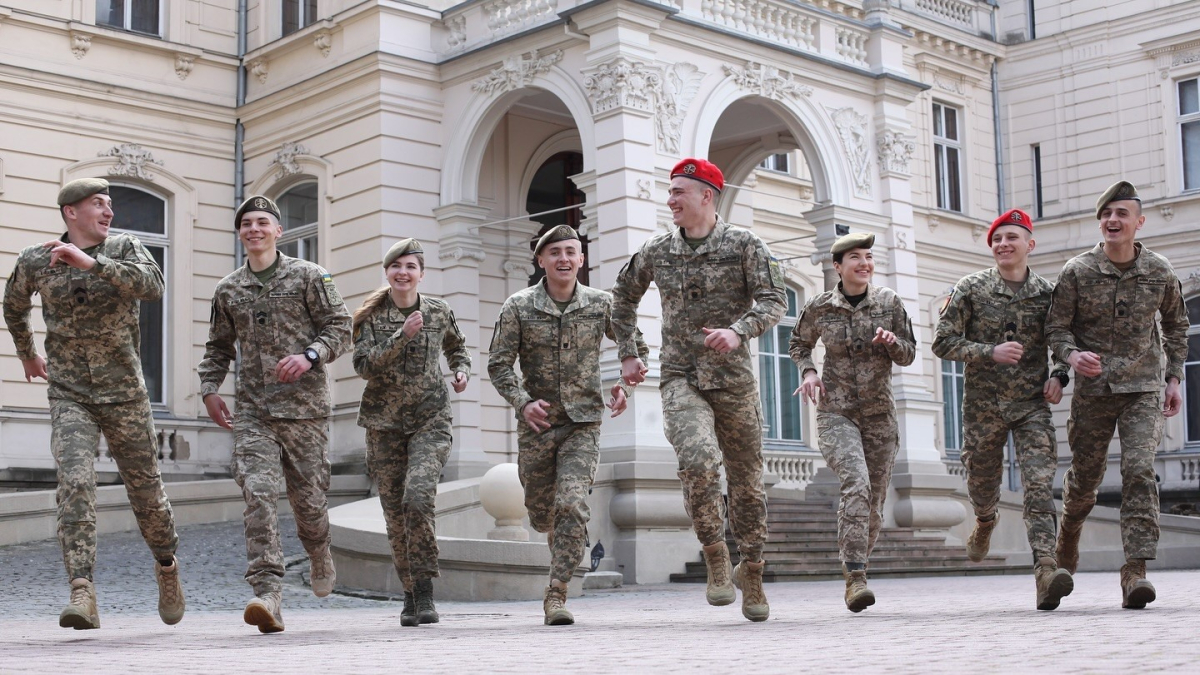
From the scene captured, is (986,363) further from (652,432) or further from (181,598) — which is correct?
(652,432)

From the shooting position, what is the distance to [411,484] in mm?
9328

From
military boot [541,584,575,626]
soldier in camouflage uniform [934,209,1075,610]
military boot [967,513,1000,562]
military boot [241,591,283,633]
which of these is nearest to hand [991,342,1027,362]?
soldier in camouflage uniform [934,209,1075,610]

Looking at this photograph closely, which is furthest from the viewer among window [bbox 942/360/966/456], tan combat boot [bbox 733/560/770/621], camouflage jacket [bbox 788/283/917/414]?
window [bbox 942/360/966/456]

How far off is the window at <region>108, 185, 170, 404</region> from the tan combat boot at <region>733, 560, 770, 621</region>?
13.7m

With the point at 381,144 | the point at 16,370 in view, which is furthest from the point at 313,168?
the point at 16,370

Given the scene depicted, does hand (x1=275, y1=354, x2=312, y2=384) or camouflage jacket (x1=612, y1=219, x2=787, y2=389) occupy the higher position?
camouflage jacket (x1=612, y1=219, x2=787, y2=389)

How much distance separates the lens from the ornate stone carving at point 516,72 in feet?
63.9

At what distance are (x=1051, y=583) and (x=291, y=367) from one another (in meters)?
4.14

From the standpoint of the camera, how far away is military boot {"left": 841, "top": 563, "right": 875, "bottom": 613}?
923 cm

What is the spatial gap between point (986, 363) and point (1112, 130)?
21.6 meters

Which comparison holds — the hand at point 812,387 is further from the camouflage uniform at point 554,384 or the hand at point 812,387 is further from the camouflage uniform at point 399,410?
the camouflage uniform at point 399,410

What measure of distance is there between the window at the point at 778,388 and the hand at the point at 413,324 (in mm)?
16410

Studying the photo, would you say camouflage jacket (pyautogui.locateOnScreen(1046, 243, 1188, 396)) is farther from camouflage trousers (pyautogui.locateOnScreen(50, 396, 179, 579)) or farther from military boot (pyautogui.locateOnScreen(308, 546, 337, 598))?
camouflage trousers (pyautogui.locateOnScreen(50, 396, 179, 579))

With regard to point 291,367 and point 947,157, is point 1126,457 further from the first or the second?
point 947,157
